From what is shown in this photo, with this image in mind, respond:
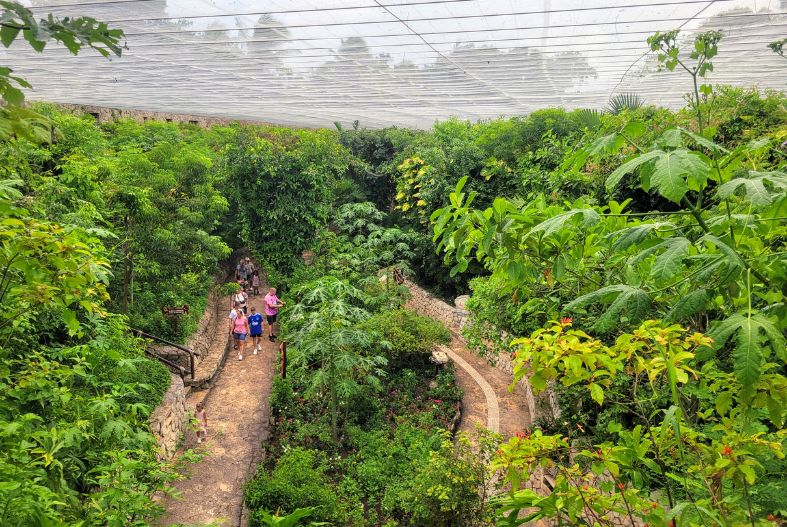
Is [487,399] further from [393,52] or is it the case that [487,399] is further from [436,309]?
[393,52]

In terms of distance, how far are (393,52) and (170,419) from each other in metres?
7.31

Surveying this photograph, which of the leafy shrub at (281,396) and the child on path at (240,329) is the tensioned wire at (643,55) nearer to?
the leafy shrub at (281,396)

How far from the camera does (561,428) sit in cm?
689

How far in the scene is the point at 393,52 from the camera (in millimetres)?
8773

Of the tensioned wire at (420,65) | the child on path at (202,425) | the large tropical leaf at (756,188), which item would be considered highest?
the tensioned wire at (420,65)

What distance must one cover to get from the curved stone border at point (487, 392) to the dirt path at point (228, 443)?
158 inches

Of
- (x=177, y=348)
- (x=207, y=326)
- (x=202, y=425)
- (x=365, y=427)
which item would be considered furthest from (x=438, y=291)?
(x=202, y=425)

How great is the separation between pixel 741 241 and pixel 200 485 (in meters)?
7.02

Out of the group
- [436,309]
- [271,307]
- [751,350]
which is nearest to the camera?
[751,350]

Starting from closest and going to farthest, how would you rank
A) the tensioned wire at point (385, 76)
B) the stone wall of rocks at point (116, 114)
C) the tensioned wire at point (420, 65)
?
the tensioned wire at point (420, 65) → the tensioned wire at point (385, 76) → the stone wall of rocks at point (116, 114)

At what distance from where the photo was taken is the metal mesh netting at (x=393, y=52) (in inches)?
272

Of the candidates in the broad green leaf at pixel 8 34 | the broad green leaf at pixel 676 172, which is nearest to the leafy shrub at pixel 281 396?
the broad green leaf at pixel 8 34

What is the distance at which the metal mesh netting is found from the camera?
6.91 meters

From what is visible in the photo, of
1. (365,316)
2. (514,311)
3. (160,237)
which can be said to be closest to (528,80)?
(514,311)
